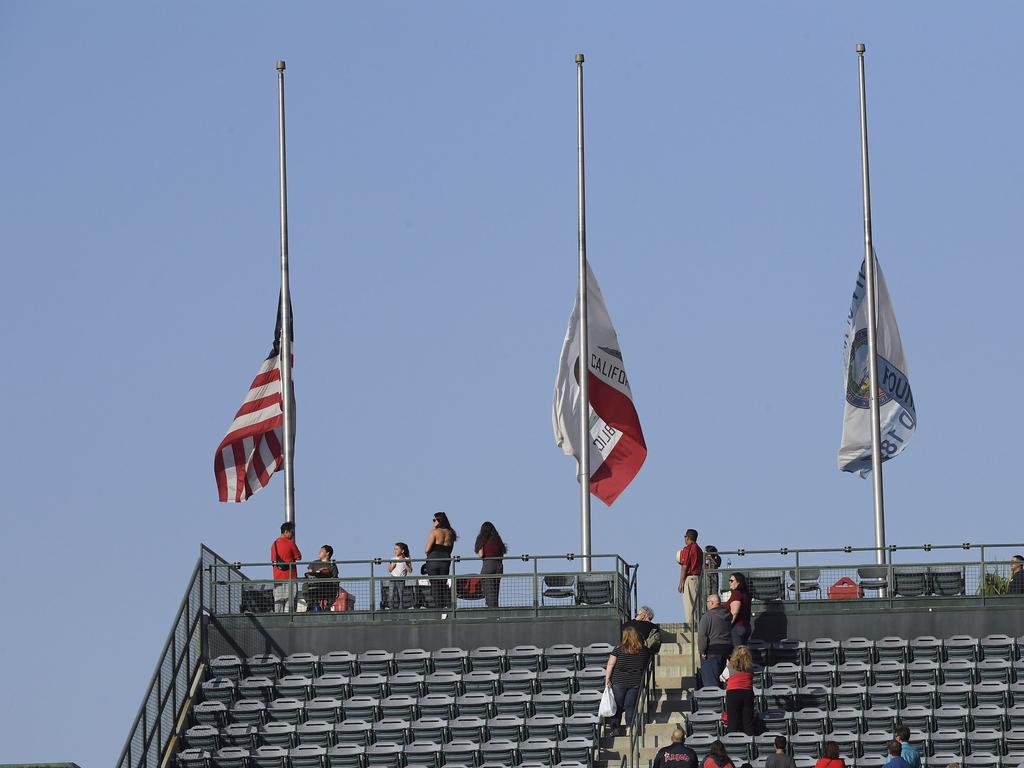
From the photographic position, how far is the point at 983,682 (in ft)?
118

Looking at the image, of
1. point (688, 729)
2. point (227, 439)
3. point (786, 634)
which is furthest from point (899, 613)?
point (227, 439)

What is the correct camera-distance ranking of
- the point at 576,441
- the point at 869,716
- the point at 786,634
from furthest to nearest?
the point at 576,441
the point at 786,634
the point at 869,716

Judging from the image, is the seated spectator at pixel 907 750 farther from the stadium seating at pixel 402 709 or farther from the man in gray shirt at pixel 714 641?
the stadium seating at pixel 402 709

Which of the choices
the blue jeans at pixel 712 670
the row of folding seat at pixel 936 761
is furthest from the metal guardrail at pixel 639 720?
the row of folding seat at pixel 936 761

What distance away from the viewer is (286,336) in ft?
145

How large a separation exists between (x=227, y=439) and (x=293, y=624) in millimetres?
5088

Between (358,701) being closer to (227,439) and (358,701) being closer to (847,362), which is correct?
(227,439)

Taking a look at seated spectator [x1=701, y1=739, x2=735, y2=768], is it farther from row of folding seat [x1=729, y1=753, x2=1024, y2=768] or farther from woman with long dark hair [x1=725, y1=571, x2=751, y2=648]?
woman with long dark hair [x1=725, y1=571, x2=751, y2=648]

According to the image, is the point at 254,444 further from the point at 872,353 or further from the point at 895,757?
the point at 895,757

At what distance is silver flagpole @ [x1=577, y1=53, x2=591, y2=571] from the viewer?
41656 mm

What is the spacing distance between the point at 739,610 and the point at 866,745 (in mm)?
3343

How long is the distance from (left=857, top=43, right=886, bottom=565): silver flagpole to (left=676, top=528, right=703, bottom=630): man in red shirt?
124 inches

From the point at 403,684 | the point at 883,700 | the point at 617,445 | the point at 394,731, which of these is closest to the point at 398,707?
the point at 403,684

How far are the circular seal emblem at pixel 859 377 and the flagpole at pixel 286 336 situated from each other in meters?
9.60
